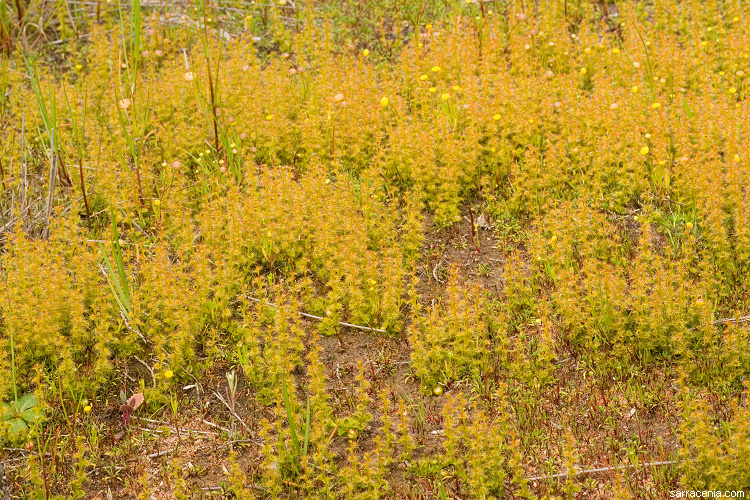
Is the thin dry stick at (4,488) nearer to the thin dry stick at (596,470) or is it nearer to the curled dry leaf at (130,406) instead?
the curled dry leaf at (130,406)

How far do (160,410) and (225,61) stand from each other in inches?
144

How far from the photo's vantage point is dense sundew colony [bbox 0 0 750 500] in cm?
382

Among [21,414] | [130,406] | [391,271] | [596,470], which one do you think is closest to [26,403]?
[21,414]

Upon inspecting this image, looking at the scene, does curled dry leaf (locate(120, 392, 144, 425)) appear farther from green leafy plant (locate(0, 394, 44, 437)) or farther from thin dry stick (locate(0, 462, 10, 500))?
thin dry stick (locate(0, 462, 10, 500))

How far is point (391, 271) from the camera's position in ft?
15.1

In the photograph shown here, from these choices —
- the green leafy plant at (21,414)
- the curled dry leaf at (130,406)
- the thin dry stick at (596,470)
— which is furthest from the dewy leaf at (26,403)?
the thin dry stick at (596,470)

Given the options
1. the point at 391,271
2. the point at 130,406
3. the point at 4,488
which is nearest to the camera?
the point at 4,488

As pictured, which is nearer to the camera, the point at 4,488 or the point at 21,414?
the point at 4,488

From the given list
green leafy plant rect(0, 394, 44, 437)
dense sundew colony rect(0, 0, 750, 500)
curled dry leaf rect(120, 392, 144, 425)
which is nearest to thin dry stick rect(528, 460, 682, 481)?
dense sundew colony rect(0, 0, 750, 500)

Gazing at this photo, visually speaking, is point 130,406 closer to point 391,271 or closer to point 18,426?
point 18,426

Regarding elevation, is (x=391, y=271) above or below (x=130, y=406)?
above

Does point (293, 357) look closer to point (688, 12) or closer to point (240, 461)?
point (240, 461)

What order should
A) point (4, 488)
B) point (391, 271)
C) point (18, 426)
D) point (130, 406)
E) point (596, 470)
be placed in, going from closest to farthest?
point (4, 488), point (596, 470), point (18, 426), point (130, 406), point (391, 271)

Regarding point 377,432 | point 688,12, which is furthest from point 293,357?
point 688,12
